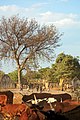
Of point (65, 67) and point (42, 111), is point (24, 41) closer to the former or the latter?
point (65, 67)

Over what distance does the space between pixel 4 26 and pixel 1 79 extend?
32.1 ft

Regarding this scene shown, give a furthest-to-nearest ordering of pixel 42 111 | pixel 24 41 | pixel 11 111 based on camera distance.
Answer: pixel 24 41
pixel 11 111
pixel 42 111

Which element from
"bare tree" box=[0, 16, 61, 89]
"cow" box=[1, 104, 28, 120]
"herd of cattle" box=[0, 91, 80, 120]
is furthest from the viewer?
"bare tree" box=[0, 16, 61, 89]

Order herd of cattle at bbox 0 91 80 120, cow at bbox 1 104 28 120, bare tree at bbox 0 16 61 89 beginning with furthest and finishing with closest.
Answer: bare tree at bbox 0 16 61 89 → cow at bbox 1 104 28 120 → herd of cattle at bbox 0 91 80 120

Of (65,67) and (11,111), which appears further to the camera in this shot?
(65,67)

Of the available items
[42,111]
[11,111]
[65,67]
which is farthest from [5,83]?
[42,111]

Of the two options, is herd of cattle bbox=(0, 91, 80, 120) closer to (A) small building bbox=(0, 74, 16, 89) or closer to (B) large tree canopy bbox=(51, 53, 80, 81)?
(B) large tree canopy bbox=(51, 53, 80, 81)

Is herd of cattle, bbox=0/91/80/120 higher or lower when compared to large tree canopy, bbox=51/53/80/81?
lower

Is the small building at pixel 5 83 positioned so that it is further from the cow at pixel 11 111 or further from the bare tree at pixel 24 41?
the cow at pixel 11 111

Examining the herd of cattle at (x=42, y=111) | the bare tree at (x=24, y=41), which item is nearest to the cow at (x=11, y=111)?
the herd of cattle at (x=42, y=111)

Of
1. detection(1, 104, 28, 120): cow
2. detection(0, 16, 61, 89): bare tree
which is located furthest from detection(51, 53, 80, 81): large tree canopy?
A: detection(1, 104, 28, 120): cow

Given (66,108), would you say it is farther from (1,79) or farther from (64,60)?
(1,79)

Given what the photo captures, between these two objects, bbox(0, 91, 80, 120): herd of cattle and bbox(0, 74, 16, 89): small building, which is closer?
bbox(0, 91, 80, 120): herd of cattle

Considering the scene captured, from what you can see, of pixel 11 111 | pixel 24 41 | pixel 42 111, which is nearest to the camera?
pixel 42 111
